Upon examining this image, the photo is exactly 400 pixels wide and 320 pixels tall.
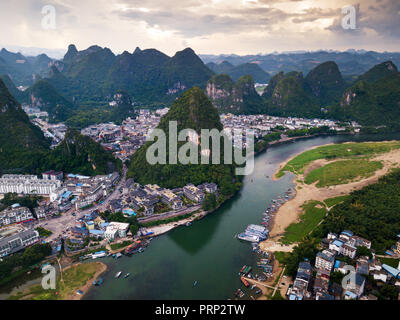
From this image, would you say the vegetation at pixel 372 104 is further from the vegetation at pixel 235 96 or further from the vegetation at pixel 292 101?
the vegetation at pixel 235 96

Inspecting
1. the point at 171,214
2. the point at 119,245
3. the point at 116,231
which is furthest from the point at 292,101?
the point at 119,245

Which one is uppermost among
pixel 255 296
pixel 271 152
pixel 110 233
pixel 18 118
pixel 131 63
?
pixel 131 63

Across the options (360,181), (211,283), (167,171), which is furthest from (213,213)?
(360,181)

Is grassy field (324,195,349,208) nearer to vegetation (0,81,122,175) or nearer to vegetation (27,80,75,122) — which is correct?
vegetation (0,81,122,175)

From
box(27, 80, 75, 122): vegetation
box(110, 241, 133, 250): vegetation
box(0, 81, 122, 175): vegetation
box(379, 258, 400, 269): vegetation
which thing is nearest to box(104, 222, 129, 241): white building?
box(110, 241, 133, 250): vegetation

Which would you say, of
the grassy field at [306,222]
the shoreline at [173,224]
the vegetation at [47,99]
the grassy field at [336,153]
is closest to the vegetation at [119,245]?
the shoreline at [173,224]

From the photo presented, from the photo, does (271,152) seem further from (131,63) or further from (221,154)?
(131,63)
